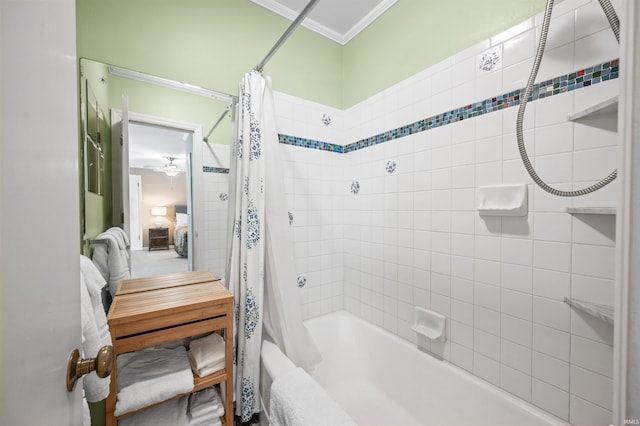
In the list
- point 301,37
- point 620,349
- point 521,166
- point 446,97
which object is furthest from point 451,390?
point 301,37

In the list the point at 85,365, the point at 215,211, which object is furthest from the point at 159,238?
the point at 85,365

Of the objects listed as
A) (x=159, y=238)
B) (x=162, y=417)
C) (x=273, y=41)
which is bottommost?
(x=162, y=417)

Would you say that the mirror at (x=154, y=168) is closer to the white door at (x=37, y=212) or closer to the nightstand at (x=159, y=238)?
the nightstand at (x=159, y=238)

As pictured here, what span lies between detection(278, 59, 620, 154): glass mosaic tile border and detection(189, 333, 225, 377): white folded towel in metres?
1.32

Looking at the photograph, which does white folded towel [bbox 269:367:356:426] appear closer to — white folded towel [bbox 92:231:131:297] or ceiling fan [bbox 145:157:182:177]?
white folded towel [bbox 92:231:131:297]

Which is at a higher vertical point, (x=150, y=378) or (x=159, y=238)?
(x=159, y=238)

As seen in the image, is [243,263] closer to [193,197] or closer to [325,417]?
[193,197]

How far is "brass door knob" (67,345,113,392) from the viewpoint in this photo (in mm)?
422

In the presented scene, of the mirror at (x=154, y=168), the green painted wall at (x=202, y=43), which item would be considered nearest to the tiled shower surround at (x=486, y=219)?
the green painted wall at (x=202, y=43)

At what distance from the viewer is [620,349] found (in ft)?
1.49

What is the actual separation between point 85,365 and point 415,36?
195cm

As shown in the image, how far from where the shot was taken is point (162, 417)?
1.11 meters

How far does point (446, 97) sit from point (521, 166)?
0.53 meters

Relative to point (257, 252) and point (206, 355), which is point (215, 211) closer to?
point (257, 252)
